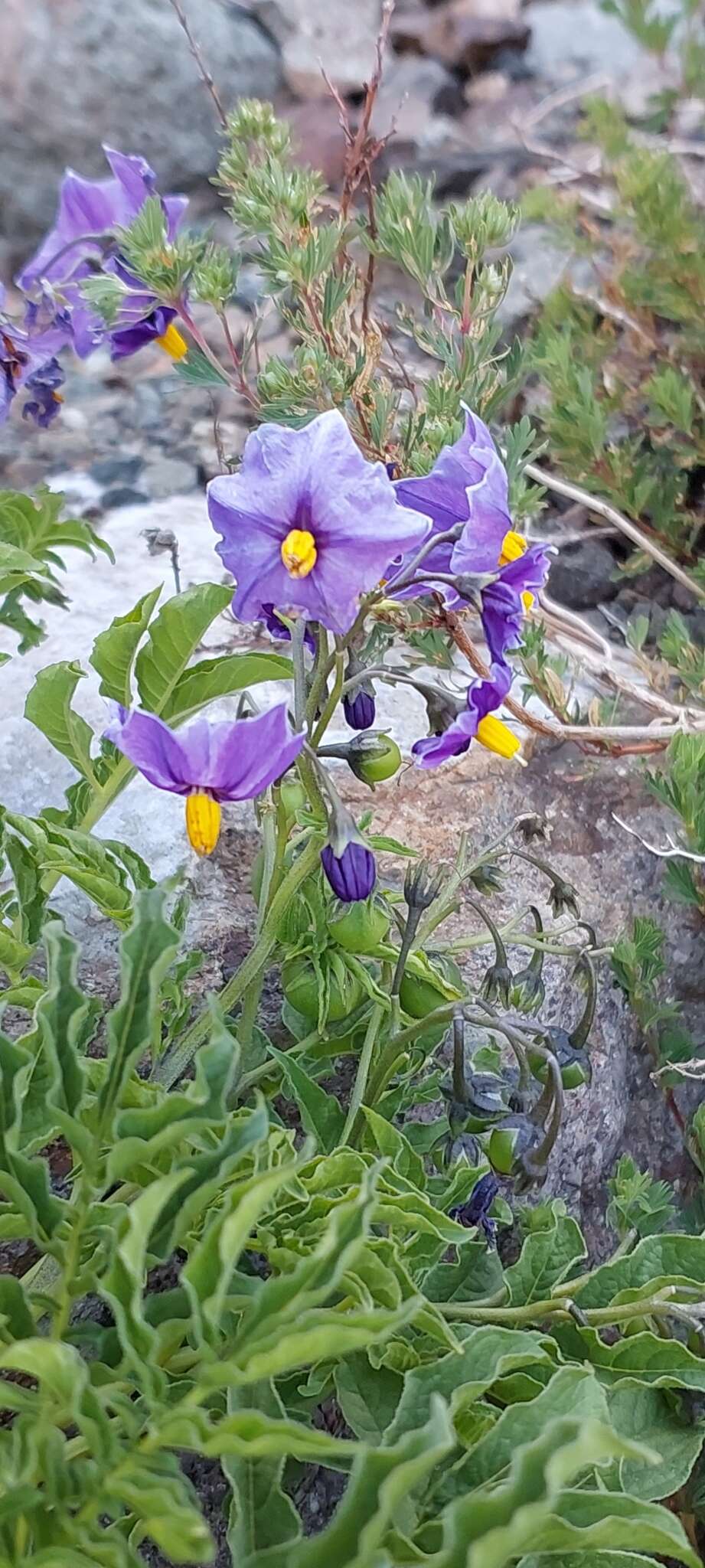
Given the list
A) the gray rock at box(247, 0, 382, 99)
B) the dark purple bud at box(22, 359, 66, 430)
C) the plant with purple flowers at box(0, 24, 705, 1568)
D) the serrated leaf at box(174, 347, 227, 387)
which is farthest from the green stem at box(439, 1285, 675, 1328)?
the gray rock at box(247, 0, 382, 99)

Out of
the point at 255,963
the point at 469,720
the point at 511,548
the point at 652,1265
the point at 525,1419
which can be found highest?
the point at 511,548

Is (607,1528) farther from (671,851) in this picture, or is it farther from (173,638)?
(671,851)

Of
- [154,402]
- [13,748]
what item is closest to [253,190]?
[13,748]

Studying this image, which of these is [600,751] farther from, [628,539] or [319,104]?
[319,104]

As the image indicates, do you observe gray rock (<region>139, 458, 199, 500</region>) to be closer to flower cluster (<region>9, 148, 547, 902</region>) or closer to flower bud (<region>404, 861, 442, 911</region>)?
flower cluster (<region>9, 148, 547, 902</region>)

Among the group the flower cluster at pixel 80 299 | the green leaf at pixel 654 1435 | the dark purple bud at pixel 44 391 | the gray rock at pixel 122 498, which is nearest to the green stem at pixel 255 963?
the green leaf at pixel 654 1435

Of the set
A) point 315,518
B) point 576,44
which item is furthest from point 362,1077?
point 576,44

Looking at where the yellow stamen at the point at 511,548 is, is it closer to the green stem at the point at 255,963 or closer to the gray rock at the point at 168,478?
the green stem at the point at 255,963
